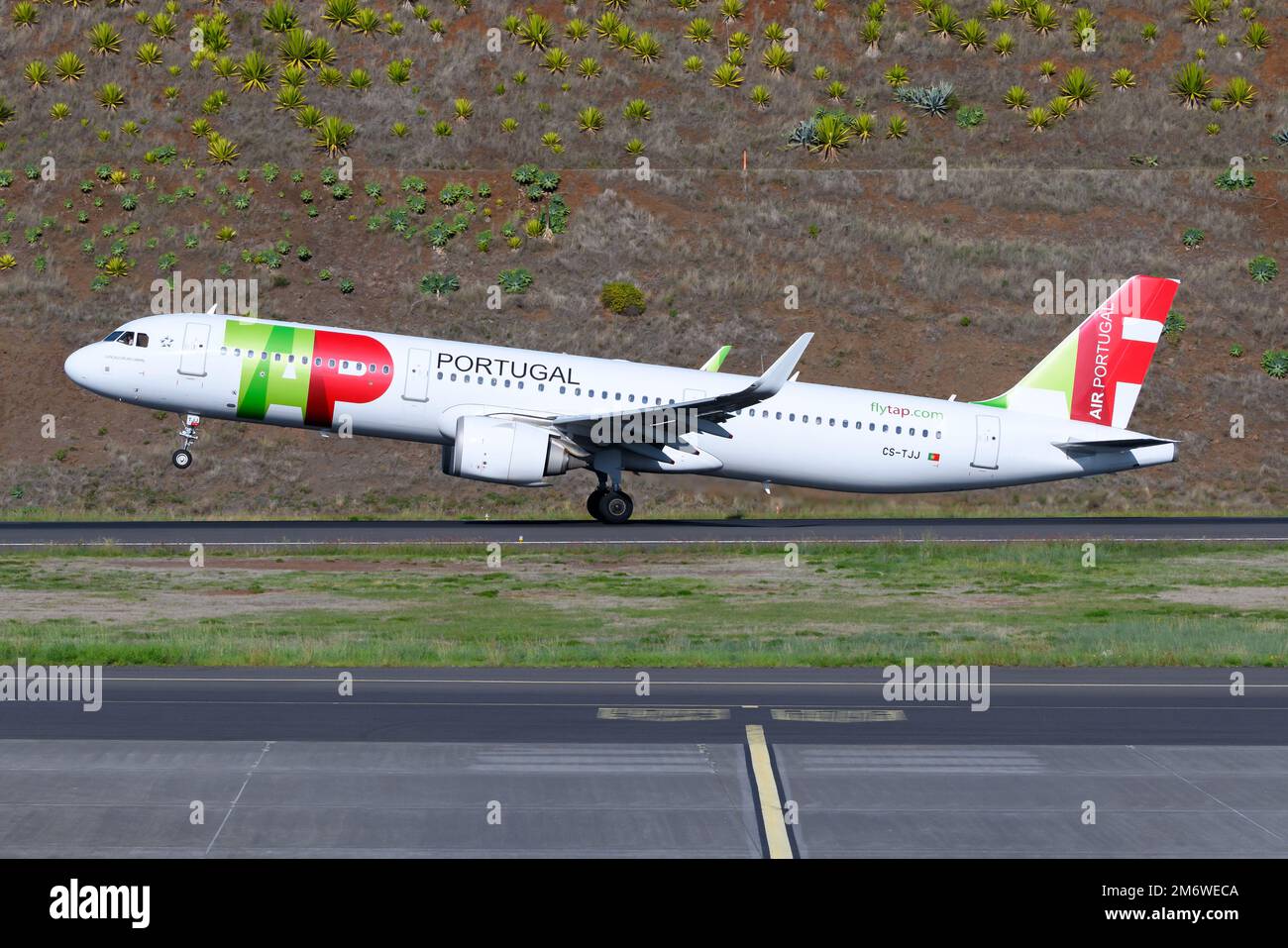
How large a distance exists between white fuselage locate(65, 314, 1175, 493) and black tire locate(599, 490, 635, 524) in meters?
1.36

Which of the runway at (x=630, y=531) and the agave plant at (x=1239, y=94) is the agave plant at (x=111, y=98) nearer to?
the runway at (x=630, y=531)

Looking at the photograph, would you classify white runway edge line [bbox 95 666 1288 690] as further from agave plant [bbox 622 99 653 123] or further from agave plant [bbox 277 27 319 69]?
agave plant [bbox 277 27 319 69]

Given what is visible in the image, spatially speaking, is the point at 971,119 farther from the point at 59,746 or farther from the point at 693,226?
the point at 59,746

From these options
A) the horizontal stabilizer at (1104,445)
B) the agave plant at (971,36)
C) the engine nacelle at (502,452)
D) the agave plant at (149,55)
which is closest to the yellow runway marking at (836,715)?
the engine nacelle at (502,452)

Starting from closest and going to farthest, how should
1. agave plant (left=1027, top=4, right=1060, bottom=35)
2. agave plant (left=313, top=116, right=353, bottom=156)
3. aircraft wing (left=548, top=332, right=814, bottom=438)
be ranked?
1. aircraft wing (left=548, top=332, right=814, bottom=438)
2. agave plant (left=313, top=116, right=353, bottom=156)
3. agave plant (left=1027, top=4, right=1060, bottom=35)

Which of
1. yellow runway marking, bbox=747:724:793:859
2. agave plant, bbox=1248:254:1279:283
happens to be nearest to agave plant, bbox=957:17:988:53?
agave plant, bbox=1248:254:1279:283

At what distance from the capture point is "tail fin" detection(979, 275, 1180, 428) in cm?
4316

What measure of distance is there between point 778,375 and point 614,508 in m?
6.65

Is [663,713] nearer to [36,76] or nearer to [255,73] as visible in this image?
[255,73]

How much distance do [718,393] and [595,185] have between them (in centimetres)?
3504

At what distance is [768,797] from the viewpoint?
14852mm

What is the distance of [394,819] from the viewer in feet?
46.0

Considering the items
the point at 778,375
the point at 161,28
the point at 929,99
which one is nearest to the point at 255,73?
the point at 161,28

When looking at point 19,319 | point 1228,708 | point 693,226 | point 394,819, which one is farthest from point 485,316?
point 394,819
